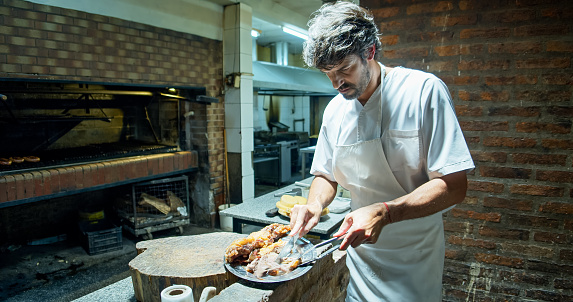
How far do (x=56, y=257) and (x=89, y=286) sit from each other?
954mm

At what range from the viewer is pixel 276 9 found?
6.02m

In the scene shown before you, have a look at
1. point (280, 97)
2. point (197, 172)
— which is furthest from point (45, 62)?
point (280, 97)

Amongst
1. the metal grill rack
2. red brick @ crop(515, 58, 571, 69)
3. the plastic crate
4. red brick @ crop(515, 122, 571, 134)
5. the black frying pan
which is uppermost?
red brick @ crop(515, 58, 571, 69)

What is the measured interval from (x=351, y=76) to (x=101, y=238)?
388cm

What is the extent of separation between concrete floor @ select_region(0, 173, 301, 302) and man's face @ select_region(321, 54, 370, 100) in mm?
Result: 3178

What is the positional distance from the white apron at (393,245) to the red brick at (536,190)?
39.3 inches

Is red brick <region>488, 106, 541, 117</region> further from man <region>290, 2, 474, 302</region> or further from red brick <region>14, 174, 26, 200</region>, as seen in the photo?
red brick <region>14, 174, 26, 200</region>

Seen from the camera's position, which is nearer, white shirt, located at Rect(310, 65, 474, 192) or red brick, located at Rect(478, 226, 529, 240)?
white shirt, located at Rect(310, 65, 474, 192)

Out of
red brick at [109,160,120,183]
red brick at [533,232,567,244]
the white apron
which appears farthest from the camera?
red brick at [109,160,120,183]

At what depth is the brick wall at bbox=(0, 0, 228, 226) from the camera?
3.29m

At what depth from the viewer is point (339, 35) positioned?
134cm

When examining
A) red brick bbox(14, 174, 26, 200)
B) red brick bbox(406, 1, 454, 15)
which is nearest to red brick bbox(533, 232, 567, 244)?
red brick bbox(406, 1, 454, 15)

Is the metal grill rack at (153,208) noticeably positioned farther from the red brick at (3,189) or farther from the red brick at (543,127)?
the red brick at (543,127)

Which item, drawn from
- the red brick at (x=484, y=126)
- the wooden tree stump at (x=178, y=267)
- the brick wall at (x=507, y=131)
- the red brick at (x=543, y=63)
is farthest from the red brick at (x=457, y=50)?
the wooden tree stump at (x=178, y=267)
